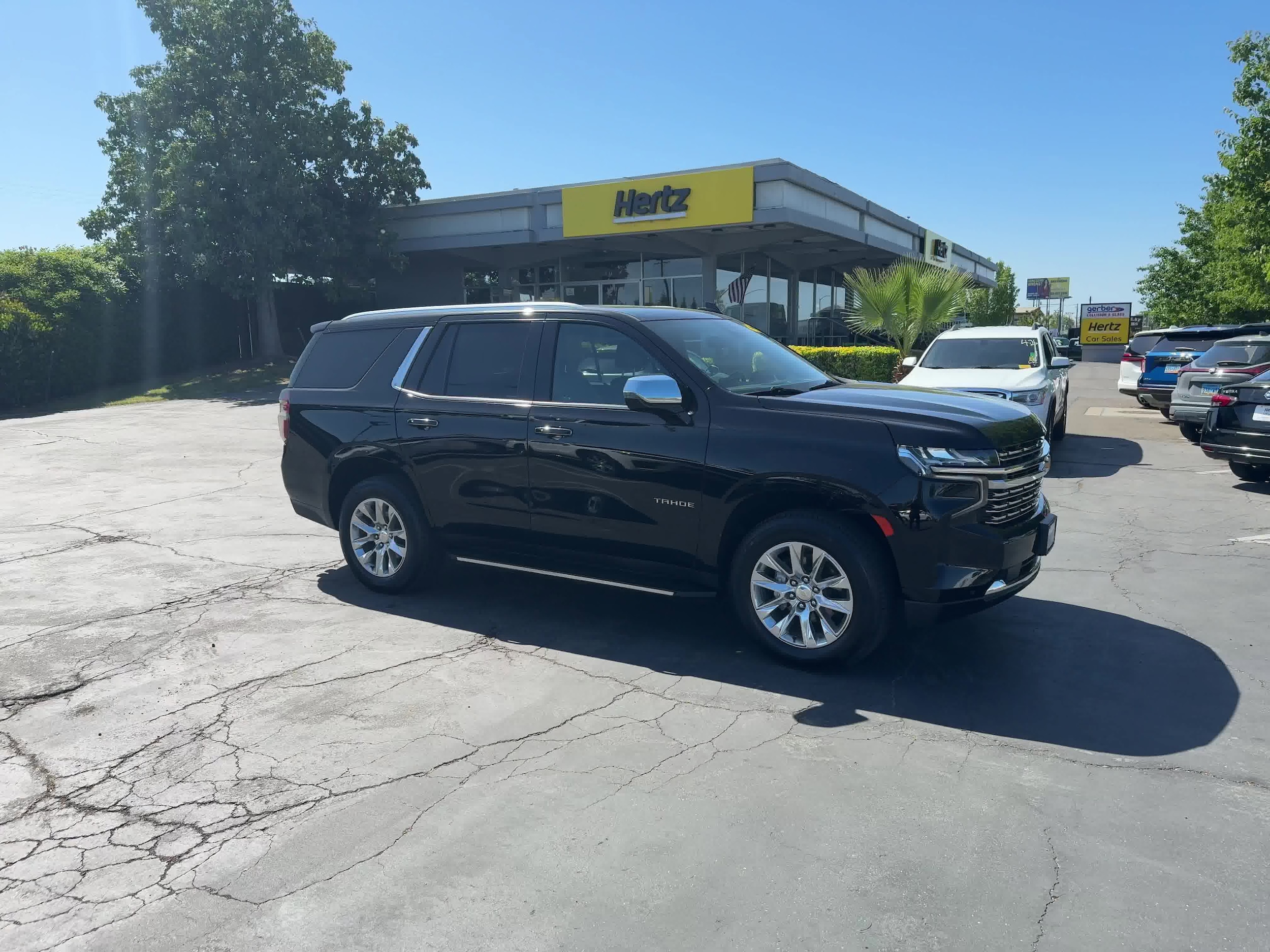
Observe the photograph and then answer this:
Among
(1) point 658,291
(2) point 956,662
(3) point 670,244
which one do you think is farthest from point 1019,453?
(1) point 658,291

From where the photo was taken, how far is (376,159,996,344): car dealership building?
78.6ft

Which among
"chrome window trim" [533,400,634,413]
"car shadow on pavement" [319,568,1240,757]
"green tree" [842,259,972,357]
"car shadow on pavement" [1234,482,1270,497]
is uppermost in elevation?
"green tree" [842,259,972,357]

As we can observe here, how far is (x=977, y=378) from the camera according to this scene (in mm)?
12375

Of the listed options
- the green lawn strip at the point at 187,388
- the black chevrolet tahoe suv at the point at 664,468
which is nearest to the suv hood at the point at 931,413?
the black chevrolet tahoe suv at the point at 664,468

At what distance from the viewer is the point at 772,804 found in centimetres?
367

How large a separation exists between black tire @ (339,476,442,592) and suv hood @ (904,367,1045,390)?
7383 millimetres

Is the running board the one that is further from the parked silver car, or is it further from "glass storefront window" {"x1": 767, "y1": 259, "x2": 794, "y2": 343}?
"glass storefront window" {"x1": 767, "y1": 259, "x2": 794, "y2": 343}

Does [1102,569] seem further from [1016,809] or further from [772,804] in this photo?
[772,804]

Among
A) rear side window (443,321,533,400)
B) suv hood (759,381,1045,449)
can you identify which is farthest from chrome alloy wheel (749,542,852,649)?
rear side window (443,321,533,400)

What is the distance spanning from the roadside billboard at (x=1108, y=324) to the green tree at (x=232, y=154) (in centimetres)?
4547

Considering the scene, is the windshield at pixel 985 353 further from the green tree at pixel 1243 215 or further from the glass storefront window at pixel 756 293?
the glass storefront window at pixel 756 293

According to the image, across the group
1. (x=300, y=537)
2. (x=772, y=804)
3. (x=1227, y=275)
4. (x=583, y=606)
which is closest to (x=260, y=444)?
(x=300, y=537)

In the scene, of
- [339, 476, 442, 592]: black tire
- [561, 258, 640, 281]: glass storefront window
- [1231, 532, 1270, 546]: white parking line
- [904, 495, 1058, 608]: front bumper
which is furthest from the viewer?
[561, 258, 640, 281]: glass storefront window

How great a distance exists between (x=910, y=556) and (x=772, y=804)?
1.61 meters
